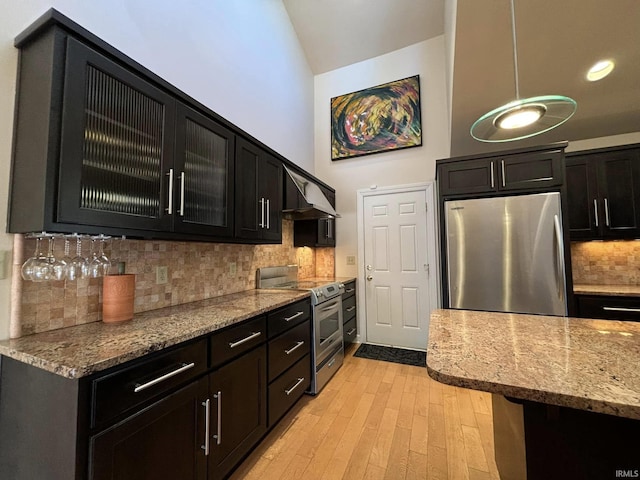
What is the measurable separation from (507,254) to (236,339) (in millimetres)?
2464

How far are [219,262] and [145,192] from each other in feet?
3.39

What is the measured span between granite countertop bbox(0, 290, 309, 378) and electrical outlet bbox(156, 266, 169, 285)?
194 millimetres

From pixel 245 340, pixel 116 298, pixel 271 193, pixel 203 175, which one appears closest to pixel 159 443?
pixel 245 340

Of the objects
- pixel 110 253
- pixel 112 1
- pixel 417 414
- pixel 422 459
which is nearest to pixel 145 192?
pixel 110 253

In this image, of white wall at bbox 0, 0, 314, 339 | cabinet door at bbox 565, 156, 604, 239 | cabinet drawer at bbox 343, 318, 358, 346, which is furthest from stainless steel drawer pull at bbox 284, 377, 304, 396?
cabinet door at bbox 565, 156, 604, 239

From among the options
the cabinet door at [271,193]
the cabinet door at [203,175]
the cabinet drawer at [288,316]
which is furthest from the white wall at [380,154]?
the cabinet door at [203,175]

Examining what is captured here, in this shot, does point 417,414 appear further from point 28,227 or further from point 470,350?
point 28,227

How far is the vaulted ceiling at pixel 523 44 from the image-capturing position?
5.18 feet

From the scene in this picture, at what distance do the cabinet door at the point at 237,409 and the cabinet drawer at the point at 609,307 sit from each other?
2843 mm

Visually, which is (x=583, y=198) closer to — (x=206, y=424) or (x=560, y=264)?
(x=560, y=264)

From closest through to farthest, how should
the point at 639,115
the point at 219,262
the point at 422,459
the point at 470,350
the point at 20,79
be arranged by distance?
the point at 470,350 → the point at 20,79 → the point at 422,459 → the point at 219,262 → the point at 639,115

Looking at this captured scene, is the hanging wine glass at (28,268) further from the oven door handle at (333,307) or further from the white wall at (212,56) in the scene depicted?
the oven door handle at (333,307)

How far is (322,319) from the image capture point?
2613 mm

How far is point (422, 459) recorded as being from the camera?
1692 mm
